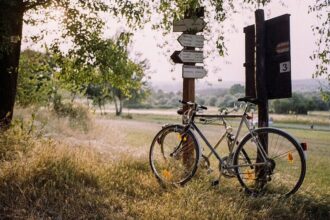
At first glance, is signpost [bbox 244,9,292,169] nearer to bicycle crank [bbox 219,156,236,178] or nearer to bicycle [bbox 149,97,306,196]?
bicycle [bbox 149,97,306,196]

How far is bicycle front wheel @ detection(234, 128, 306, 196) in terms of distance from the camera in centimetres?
583

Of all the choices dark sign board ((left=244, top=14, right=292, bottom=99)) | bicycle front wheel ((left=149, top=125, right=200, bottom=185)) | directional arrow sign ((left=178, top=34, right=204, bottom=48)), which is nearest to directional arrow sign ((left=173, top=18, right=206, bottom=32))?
directional arrow sign ((left=178, top=34, right=204, bottom=48))

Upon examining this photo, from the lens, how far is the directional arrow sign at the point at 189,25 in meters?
8.01

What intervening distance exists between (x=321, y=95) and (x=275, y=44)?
6.50ft

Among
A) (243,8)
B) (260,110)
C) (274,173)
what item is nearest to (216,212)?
(274,173)

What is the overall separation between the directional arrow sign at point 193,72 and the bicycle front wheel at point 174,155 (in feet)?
4.80

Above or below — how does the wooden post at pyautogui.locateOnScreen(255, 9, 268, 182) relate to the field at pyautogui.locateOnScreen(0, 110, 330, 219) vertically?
above

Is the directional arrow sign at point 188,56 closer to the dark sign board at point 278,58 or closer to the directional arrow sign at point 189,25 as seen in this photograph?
the directional arrow sign at point 189,25

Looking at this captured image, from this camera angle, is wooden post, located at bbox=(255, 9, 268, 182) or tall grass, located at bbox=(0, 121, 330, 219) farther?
wooden post, located at bbox=(255, 9, 268, 182)

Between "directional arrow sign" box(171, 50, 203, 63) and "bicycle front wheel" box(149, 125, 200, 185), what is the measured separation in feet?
5.12

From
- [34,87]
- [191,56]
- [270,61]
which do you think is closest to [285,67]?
[270,61]

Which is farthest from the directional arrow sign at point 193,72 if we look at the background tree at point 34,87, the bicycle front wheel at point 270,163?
the background tree at point 34,87

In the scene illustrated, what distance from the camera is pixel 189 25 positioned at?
26.3 feet

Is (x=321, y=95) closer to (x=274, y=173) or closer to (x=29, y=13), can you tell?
(x=274, y=173)
